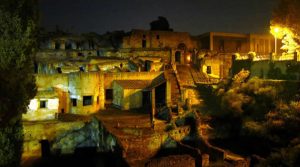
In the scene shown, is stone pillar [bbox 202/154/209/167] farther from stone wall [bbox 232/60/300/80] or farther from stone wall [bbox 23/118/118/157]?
stone wall [bbox 232/60/300/80]

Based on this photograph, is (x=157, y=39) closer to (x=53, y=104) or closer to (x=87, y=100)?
(x=87, y=100)

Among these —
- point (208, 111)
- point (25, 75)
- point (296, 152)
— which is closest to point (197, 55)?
point (208, 111)

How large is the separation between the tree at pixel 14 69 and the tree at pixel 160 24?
35.6m

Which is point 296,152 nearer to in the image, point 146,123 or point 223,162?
point 223,162

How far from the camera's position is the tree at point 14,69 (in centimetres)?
1511

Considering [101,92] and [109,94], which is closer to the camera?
[101,92]

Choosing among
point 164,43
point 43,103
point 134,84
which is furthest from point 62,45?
point 43,103

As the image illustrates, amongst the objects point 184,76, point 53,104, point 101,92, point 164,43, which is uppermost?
point 164,43

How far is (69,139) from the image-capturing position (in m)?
24.4

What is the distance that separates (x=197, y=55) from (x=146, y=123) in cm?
1721

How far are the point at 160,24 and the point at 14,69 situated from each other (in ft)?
123

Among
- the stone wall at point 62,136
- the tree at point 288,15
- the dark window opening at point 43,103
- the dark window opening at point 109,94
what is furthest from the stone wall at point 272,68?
the dark window opening at point 43,103

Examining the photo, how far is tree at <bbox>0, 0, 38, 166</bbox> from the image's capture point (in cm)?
1511

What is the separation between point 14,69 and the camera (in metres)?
15.6
